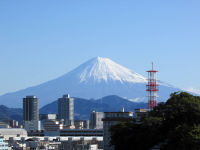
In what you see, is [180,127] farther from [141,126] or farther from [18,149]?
[18,149]

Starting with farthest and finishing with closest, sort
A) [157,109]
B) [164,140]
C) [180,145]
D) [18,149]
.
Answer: [18,149], [157,109], [164,140], [180,145]

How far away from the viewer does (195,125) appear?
9481 cm

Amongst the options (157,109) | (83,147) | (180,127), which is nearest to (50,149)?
(83,147)

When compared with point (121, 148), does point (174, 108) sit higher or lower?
higher

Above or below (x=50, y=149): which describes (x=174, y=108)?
above

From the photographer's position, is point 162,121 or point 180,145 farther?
point 162,121

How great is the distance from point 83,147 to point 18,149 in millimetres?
19547

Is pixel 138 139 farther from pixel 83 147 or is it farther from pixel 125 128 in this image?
pixel 83 147

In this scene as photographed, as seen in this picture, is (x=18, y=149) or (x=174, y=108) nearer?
(x=174, y=108)

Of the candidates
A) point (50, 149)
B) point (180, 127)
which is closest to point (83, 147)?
point (50, 149)

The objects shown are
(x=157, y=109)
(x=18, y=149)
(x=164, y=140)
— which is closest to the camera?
Result: (x=164, y=140)

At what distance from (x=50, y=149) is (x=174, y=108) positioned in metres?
92.8

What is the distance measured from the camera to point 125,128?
10306 centimetres

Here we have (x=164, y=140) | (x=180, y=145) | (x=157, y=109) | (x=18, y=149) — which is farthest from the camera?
(x=18, y=149)
